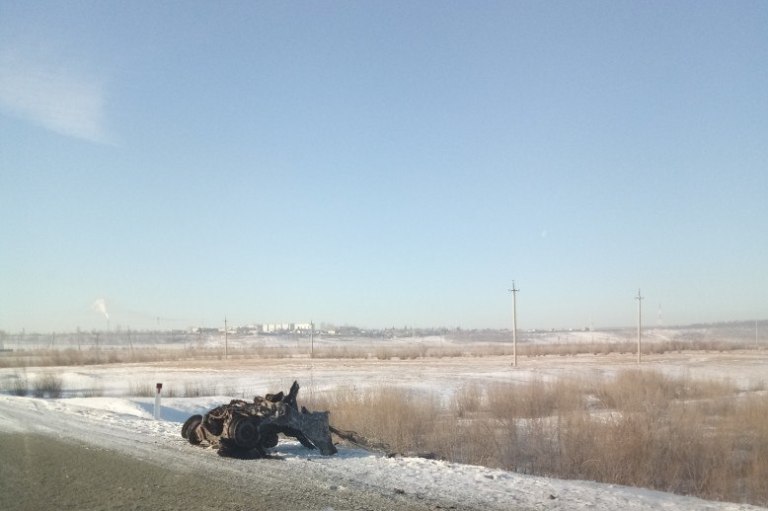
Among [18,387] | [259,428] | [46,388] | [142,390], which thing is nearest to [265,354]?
[18,387]

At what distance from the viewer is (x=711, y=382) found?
32.6 m

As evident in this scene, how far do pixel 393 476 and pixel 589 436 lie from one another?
6.90 metres

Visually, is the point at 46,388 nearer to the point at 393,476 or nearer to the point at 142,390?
the point at 142,390

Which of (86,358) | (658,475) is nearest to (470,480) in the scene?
(658,475)

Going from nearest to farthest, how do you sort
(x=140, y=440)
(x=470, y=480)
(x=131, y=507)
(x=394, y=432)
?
1. (x=131, y=507)
2. (x=470, y=480)
3. (x=140, y=440)
4. (x=394, y=432)

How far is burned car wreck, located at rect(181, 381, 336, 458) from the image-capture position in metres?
14.3

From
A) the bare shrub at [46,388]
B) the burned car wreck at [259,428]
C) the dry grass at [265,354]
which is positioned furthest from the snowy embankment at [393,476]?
the dry grass at [265,354]

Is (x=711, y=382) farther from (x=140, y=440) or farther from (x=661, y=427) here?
(x=140, y=440)

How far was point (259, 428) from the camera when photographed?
14578 millimetres

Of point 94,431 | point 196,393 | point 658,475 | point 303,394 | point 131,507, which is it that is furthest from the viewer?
point 196,393

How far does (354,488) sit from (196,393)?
25791 mm

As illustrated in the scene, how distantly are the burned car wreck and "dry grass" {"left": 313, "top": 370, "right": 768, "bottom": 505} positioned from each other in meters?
2.94

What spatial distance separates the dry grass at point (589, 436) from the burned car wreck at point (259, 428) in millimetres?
2935

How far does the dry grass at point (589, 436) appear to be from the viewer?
15016mm
